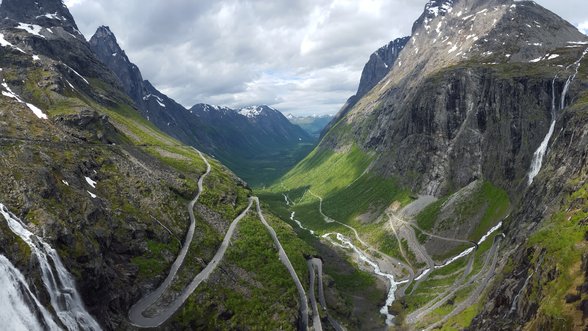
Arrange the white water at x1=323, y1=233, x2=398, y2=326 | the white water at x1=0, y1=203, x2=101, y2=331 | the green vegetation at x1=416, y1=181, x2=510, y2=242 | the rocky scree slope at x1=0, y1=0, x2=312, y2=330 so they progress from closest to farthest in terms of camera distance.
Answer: the white water at x1=0, y1=203, x2=101, y2=331
the rocky scree slope at x1=0, y1=0, x2=312, y2=330
the white water at x1=323, y1=233, x2=398, y2=326
the green vegetation at x1=416, y1=181, x2=510, y2=242

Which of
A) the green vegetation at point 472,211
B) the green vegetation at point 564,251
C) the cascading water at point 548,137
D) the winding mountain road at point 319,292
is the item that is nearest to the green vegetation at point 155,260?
the winding mountain road at point 319,292

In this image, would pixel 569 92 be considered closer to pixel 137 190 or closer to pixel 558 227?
pixel 558 227

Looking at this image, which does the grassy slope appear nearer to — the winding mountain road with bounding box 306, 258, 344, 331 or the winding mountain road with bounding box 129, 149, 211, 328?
the winding mountain road with bounding box 129, 149, 211, 328

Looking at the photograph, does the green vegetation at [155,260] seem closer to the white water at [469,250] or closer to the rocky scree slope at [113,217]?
the rocky scree slope at [113,217]

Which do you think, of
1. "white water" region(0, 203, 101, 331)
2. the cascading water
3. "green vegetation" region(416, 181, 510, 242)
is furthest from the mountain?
"white water" region(0, 203, 101, 331)

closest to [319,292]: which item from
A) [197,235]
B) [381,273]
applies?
[197,235]

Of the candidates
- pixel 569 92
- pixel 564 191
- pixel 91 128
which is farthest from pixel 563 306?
pixel 91 128

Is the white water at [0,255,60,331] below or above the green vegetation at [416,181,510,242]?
above
